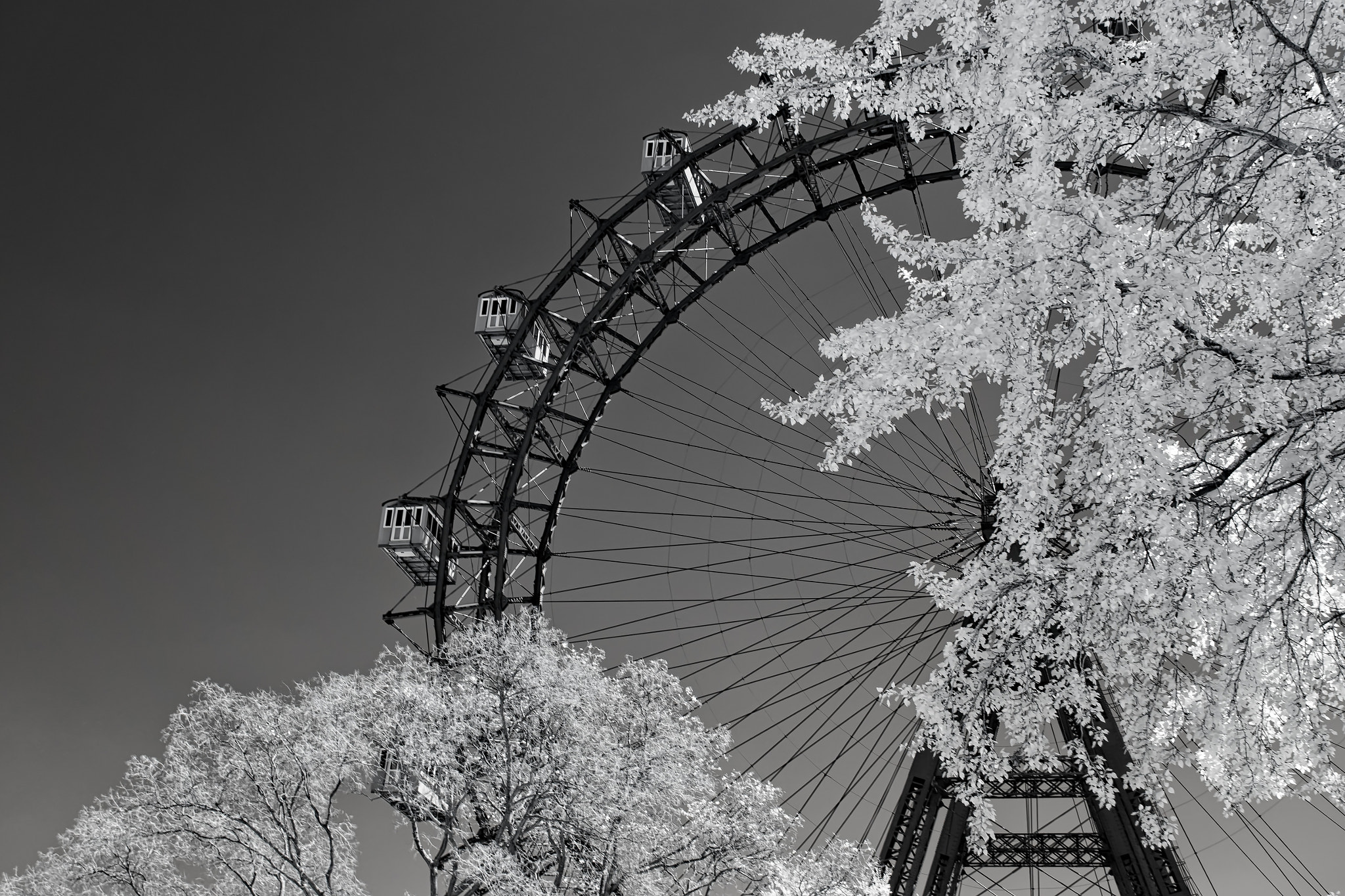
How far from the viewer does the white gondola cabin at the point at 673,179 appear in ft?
75.2

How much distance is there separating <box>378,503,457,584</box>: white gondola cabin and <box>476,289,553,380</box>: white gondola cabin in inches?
157

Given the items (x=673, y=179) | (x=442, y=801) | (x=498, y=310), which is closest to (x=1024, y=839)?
Result: (x=442, y=801)

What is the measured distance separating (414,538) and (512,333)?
17.7 ft

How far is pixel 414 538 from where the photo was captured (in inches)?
958

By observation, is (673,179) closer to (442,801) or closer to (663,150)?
(663,150)

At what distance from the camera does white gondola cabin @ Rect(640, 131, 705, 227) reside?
22906 millimetres

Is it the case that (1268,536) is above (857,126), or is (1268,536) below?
below

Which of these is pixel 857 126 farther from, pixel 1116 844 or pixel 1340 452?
pixel 1340 452

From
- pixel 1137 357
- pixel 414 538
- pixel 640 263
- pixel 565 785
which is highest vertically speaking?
pixel 640 263

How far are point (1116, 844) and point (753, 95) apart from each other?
43.0 ft

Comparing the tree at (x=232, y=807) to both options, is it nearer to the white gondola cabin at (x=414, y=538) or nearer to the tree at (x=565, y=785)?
the tree at (x=565, y=785)

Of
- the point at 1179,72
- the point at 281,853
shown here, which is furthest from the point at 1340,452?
the point at 281,853

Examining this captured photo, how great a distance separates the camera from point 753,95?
709 cm

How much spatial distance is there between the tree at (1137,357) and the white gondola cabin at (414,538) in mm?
18690
